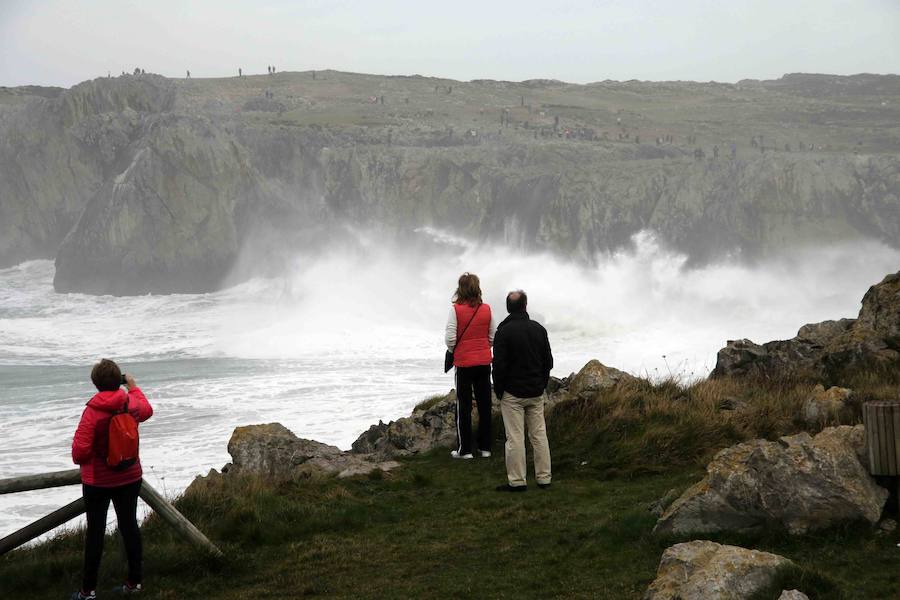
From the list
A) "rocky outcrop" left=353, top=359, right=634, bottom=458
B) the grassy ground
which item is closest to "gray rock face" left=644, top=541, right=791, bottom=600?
the grassy ground

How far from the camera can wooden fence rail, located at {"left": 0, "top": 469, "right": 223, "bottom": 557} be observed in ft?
20.3

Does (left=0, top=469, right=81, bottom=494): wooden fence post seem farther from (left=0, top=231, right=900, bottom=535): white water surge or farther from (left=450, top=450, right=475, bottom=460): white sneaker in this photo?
(left=0, top=231, right=900, bottom=535): white water surge

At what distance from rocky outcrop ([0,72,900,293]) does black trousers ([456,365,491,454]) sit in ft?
143

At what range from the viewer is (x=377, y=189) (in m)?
67.3

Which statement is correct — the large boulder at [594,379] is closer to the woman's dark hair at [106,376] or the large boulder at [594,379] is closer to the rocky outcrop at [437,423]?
the rocky outcrop at [437,423]

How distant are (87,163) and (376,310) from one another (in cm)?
3469

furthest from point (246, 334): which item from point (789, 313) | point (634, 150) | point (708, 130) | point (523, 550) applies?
point (708, 130)

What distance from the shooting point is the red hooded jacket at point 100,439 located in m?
5.86

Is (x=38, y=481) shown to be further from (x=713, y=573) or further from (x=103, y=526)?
(x=713, y=573)

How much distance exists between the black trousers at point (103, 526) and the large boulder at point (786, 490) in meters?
3.49

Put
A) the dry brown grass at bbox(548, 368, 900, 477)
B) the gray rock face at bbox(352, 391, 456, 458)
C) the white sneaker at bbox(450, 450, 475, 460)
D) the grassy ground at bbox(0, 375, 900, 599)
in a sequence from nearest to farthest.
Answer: the grassy ground at bbox(0, 375, 900, 599) < the dry brown grass at bbox(548, 368, 900, 477) < the white sneaker at bbox(450, 450, 475, 460) < the gray rock face at bbox(352, 391, 456, 458)

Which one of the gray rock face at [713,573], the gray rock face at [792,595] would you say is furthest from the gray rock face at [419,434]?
the gray rock face at [792,595]

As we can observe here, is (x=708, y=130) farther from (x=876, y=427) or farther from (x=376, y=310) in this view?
(x=876, y=427)

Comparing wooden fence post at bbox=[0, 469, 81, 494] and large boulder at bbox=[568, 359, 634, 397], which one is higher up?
wooden fence post at bbox=[0, 469, 81, 494]
